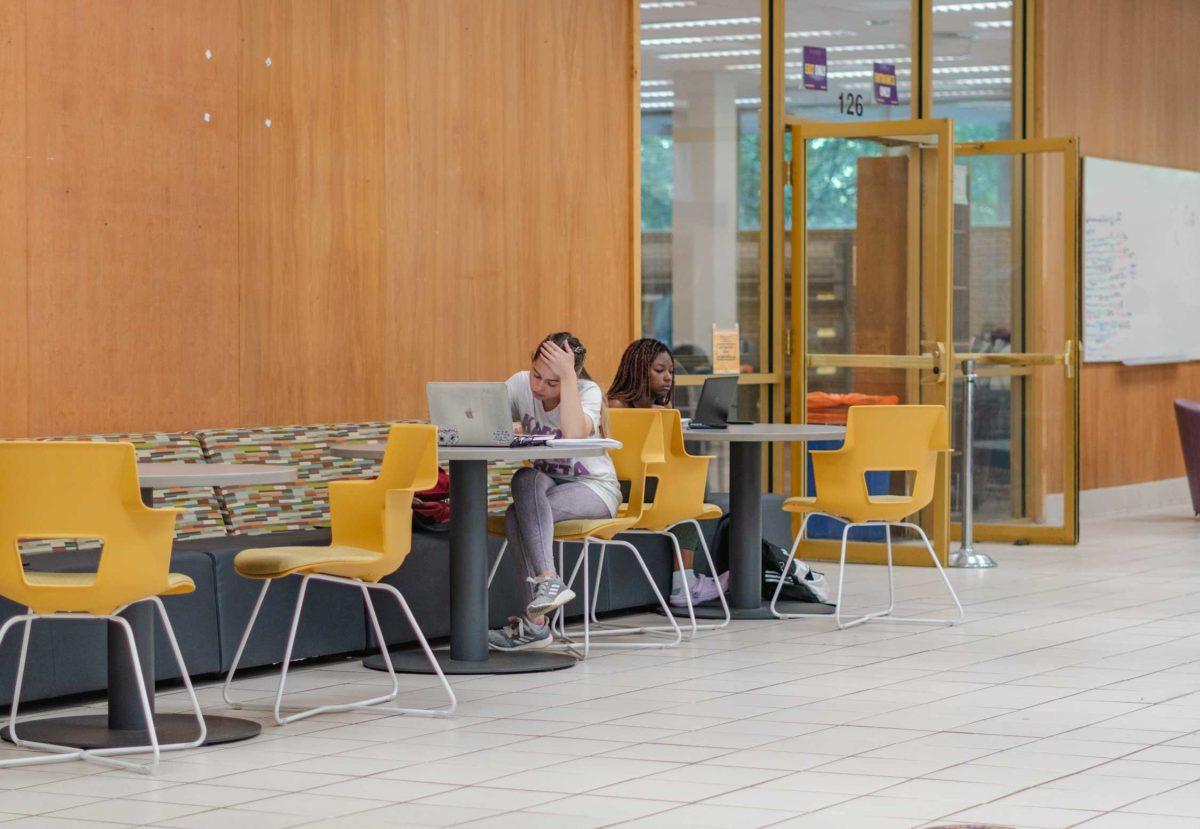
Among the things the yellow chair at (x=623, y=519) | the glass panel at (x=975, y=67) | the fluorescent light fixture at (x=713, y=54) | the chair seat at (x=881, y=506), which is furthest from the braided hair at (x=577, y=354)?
the glass panel at (x=975, y=67)

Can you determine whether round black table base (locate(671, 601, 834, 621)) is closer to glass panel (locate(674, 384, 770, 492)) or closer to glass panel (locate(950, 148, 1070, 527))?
glass panel (locate(674, 384, 770, 492))

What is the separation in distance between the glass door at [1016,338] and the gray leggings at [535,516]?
426 cm

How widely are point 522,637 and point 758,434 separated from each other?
126cm

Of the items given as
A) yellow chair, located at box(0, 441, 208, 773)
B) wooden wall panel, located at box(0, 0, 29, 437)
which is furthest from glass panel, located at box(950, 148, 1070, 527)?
yellow chair, located at box(0, 441, 208, 773)

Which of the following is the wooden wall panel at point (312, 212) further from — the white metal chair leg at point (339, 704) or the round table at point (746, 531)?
the white metal chair leg at point (339, 704)

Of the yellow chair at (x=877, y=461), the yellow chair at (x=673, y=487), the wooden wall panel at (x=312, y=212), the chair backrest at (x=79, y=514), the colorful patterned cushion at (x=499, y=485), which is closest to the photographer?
the chair backrest at (x=79, y=514)

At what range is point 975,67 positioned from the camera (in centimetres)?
1167

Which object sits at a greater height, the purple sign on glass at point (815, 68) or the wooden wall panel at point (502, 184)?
the purple sign on glass at point (815, 68)

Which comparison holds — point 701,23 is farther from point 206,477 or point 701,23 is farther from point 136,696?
point 136,696

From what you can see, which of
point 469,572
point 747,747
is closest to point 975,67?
point 469,572

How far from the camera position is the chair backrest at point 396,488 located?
17.6 feet

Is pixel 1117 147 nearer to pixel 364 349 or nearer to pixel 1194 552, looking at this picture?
pixel 1194 552

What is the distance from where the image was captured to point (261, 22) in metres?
7.31

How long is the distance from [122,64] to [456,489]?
206 centimetres
